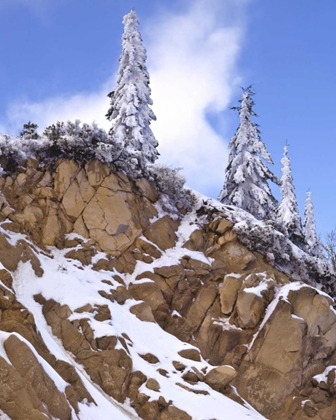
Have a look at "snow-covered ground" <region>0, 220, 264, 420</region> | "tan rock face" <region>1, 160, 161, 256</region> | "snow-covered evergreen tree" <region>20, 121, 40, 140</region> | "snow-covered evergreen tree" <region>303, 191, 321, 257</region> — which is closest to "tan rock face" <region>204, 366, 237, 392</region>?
"snow-covered ground" <region>0, 220, 264, 420</region>

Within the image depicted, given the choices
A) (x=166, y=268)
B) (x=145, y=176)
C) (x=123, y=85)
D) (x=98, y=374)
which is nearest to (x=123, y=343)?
(x=98, y=374)

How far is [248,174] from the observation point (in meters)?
29.7

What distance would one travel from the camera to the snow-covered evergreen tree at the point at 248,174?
2883 cm

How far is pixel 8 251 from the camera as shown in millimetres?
15297

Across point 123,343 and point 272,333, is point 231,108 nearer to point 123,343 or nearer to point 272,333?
point 272,333

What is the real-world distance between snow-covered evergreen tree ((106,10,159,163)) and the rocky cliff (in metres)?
8.01

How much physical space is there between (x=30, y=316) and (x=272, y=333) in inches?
369

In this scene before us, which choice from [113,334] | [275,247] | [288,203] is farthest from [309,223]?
[113,334]

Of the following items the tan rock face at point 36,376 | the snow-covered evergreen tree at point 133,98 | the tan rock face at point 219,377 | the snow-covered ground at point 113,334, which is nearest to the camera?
the tan rock face at point 36,376

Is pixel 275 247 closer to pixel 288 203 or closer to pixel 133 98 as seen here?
pixel 133 98

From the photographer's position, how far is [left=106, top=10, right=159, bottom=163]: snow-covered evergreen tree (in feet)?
91.4

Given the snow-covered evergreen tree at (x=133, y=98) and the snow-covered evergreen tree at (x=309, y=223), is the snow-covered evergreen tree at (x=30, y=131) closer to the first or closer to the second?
the snow-covered evergreen tree at (x=133, y=98)

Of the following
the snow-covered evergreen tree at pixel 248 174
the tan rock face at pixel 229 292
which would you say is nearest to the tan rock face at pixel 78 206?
the tan rock face at pixel 229 292

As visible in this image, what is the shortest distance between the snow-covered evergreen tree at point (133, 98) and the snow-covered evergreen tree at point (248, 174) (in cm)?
541
